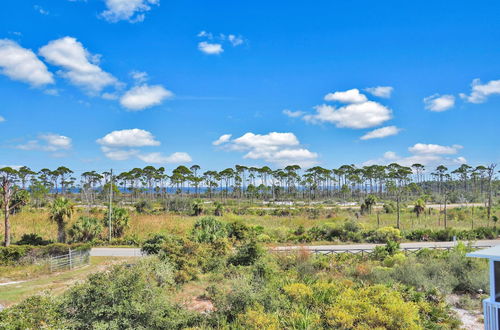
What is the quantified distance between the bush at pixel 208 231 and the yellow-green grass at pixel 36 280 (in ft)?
20.0

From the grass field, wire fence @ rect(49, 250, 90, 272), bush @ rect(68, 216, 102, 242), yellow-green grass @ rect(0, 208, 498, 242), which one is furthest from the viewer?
the grass field

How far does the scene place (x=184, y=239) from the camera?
59.0ft

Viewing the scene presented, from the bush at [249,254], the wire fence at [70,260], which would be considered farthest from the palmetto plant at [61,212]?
the bush at [249,254]

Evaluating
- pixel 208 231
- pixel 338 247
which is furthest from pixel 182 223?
pixel 338 247

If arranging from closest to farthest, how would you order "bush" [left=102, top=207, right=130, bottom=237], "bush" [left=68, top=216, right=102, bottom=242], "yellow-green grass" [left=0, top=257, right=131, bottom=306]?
"yellow-green grass" [left=0, top=257, right=131, bottom=306] → "bush" [left=68, top=216, right=102, bottom=242] → "bush" [left=102, top=207, right=130, bottom=237]

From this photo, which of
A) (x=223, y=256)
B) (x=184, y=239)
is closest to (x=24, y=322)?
(x=184, y=239)

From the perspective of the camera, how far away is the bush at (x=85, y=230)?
27552 mm

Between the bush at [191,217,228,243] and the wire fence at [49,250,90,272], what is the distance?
7038 mm

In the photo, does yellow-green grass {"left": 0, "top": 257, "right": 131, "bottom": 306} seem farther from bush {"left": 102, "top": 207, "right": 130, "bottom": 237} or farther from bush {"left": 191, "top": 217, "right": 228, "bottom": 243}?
bush {"left": 102, "top": 207, "right": 130, "bottom": 237}

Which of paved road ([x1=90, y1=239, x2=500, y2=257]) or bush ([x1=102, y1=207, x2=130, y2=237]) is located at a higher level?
bush ([x1=102, y1=207, x2=130, y2=237])

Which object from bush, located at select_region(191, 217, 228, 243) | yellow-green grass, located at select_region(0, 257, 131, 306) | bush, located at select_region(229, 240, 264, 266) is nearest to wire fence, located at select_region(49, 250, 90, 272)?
yellow-green grass, located at select_region(0, 257, 131, 306)

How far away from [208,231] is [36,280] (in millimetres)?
10848

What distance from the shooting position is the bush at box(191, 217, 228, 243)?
22.6m

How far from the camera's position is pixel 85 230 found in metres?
A: 28.2
